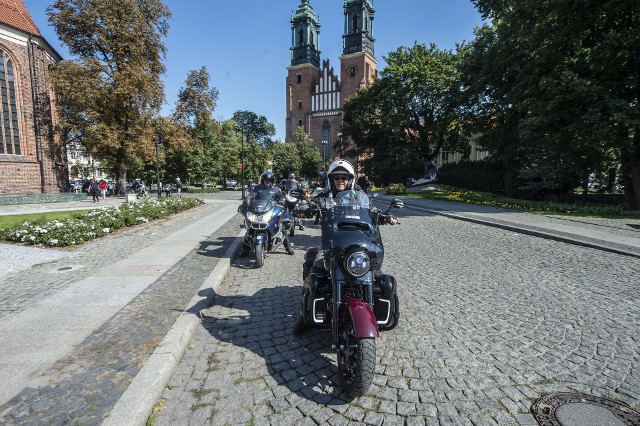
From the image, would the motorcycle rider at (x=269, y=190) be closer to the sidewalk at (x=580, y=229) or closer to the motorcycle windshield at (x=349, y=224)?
the motorcycle windshield at (x=349, y=224)

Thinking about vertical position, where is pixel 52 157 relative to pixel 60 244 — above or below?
above

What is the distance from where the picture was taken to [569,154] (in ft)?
50.0

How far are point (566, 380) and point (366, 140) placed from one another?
1629 inches

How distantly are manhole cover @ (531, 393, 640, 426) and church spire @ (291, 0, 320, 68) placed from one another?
250 feet

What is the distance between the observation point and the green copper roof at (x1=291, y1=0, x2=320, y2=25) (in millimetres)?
71750

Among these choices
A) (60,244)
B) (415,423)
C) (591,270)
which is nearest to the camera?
(415,423)

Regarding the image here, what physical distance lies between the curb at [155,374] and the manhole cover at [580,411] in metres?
2.72

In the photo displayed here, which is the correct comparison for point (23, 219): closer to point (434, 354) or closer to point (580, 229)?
point (434, 354)

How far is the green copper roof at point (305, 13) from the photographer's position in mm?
71750

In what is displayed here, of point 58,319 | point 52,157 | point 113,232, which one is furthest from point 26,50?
point 58,319

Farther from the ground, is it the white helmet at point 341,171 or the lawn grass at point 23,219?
the white helmet at point 341,171

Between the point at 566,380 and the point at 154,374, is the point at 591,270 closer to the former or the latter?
the point at 566,380

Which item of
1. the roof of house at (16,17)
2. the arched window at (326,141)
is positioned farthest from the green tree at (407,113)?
the roof of house at (16,17)

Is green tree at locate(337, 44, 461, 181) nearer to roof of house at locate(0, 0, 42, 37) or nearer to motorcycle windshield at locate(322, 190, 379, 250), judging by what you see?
roof of house at locate(0, 0, 42, 37)
